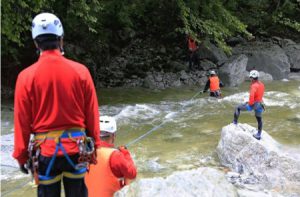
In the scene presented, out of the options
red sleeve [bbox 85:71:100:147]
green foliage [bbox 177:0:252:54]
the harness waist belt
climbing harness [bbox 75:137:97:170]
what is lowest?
climbing harness [bbox 75:137:97:170]

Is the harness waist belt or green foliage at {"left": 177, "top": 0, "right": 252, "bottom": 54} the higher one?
green foliage at {"left": 177, "top": 0, "right": 252, "bottom": 54}

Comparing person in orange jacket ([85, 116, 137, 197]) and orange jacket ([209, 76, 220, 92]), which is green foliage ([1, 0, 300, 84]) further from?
person in orange jacket ([85, 116, 137, 197])

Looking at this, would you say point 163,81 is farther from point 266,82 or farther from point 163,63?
point 266,82

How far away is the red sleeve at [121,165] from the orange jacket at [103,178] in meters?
0.02

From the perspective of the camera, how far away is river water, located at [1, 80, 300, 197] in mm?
8205

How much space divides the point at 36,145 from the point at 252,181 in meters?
5.01

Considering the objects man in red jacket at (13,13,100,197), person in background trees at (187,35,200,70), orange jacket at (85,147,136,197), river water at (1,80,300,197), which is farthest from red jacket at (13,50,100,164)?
person in background trees at (187,35,200,70)

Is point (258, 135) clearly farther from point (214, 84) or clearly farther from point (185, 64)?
point (185, 64)

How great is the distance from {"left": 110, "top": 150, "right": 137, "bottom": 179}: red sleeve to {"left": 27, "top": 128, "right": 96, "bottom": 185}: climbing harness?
0.62 feet

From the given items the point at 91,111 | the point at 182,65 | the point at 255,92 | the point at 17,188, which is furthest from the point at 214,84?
the point at 91,111

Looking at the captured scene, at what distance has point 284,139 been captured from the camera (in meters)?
9.91

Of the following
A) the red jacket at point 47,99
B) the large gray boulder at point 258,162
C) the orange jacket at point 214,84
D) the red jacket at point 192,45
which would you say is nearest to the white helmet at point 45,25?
the red jacket at point 47,99

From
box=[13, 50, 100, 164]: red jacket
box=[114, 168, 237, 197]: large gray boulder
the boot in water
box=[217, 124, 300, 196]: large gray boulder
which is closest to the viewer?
box=[13, 50, 100, 164]: red jacket

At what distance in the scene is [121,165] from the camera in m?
3.25
